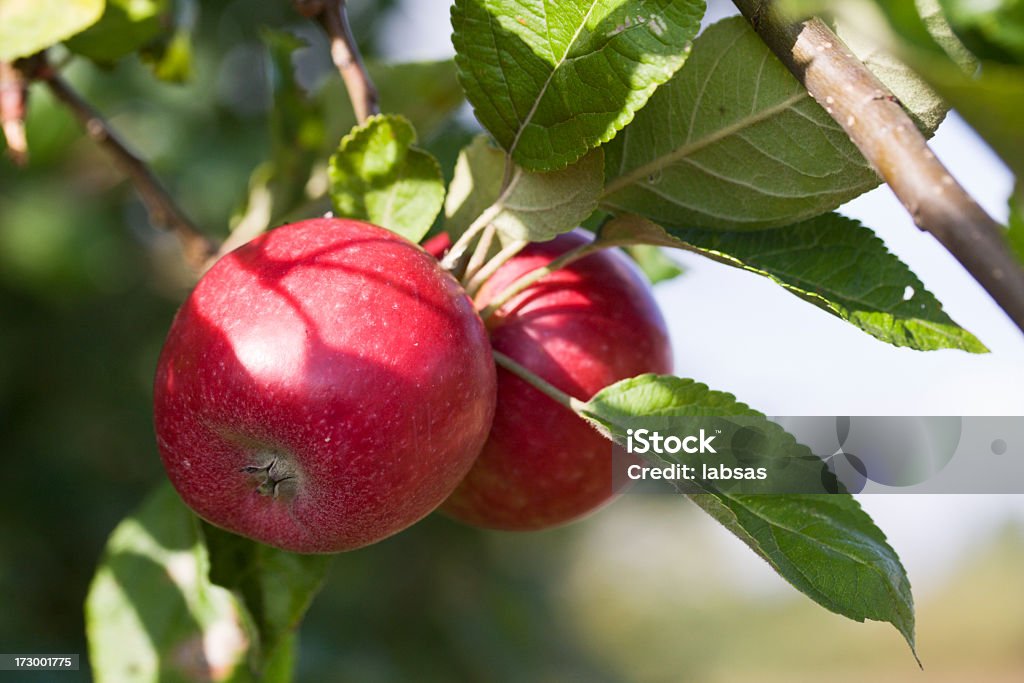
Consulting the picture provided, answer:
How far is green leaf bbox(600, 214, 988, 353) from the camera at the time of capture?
0.78 m

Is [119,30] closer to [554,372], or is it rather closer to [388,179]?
[388,179]

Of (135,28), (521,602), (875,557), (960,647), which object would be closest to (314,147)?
(135,28)

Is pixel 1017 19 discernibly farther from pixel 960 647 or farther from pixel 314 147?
pixel 960 647

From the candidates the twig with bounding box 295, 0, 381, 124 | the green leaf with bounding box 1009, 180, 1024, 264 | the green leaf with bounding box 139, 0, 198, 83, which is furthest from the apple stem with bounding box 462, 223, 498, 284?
the green leaf with bounding box 139, 0, 198, 83

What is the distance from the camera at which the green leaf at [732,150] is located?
76 cm

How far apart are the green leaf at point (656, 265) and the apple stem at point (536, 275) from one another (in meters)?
0.37

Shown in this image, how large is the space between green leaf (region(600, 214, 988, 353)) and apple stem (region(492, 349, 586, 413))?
16cm

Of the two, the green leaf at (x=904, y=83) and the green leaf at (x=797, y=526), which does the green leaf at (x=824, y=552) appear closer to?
the green leaf at (x=797, y=526)

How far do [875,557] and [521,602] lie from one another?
3.07 m

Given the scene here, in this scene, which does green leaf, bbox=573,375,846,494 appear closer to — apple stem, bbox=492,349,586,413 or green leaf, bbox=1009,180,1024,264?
apple stem, bbox=492,349,586,413

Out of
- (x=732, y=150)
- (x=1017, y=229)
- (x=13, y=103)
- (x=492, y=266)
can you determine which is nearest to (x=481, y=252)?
(x=492, y=266)

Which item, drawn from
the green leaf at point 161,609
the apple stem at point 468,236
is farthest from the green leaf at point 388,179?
the green leaf at point 161,609

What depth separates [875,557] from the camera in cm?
76

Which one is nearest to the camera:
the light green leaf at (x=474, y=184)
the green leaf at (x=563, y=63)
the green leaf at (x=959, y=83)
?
the green leaf at (x=959, y=83)
